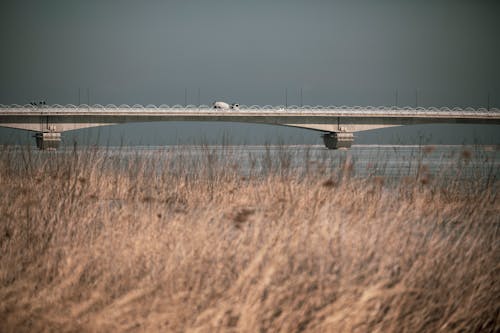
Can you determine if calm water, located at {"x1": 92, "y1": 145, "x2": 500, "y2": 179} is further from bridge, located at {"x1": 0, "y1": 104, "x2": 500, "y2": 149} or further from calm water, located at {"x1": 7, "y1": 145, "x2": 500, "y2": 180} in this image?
bridge, located at {"x1": 0, "y1": 104, "x2": 500, "y2": 149}

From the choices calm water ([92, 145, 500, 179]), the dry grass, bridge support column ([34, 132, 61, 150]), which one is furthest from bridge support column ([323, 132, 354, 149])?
the dry grass

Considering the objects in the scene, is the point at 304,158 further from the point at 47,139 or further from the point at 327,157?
the point at 47,139

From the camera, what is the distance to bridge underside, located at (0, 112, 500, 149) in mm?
69188

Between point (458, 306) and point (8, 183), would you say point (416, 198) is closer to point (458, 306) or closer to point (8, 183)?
point (458, 306)

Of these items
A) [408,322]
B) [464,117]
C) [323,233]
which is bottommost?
[408,322]

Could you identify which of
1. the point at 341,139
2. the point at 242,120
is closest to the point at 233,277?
the point at 242,120

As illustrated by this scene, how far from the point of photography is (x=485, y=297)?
17.2 feet

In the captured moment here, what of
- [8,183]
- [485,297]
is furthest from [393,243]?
[8,183]

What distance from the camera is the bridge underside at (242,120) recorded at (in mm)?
69188

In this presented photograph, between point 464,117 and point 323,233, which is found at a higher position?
point 464,117

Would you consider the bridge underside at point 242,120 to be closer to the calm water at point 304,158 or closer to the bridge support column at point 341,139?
the bridge support column at point 341,139

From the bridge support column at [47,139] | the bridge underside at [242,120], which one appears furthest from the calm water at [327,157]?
the bridge support column at [47,139]

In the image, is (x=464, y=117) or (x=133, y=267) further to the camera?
(x=464, y=117)

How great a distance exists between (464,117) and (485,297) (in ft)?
267
